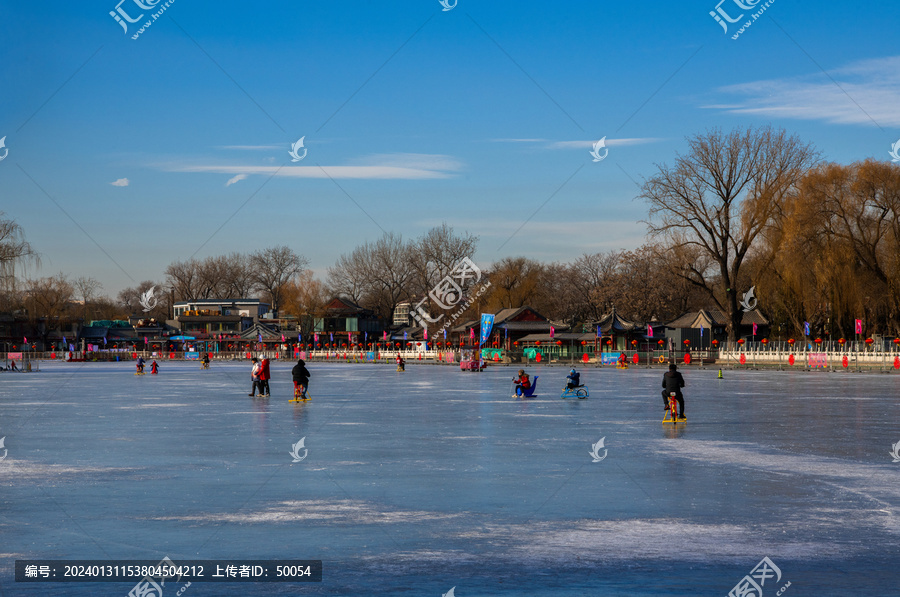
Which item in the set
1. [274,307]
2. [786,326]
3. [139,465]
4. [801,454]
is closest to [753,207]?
[786,326]

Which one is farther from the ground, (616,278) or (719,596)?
(616,278)

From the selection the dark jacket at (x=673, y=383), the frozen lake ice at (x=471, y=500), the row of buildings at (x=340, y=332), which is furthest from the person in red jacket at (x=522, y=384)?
the row of buildings at (x=340, y=332)

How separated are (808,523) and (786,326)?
78113 mm

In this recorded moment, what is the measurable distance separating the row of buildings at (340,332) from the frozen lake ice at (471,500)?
6794 centimetres

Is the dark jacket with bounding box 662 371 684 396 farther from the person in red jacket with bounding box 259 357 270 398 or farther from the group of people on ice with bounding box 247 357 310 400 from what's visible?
the person in red jacket with bounding box 259 357 270 398

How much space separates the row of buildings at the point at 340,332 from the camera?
3637 inches

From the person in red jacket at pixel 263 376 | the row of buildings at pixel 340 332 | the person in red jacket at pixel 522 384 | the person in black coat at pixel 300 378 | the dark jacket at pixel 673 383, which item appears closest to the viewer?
the dark jacket at pixel 673 383

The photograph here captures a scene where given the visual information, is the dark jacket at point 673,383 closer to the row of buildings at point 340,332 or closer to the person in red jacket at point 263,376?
the person in red jacket at point 263,376

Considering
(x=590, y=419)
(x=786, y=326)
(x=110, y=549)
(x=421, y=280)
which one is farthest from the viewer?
(x=421, y=280)

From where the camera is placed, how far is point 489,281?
12225cm

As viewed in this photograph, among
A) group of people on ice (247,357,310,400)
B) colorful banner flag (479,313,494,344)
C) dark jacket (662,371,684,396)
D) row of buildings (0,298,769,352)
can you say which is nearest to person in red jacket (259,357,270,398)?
group of people on ice (247,357,310,400)

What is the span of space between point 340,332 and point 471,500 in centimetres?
11965

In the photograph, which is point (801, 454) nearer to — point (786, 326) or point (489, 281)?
point (786, 326)

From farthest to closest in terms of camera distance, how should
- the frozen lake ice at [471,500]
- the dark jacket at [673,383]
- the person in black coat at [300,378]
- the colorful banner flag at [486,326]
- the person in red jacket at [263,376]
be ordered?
1. the colorful banner flag at [486,326]
2. the person in red jacket at [263,376]
3. the person in black coat at [300,378]
4. the dark jacket at [673,383]
5. the frozen lake ice at [471,500]
